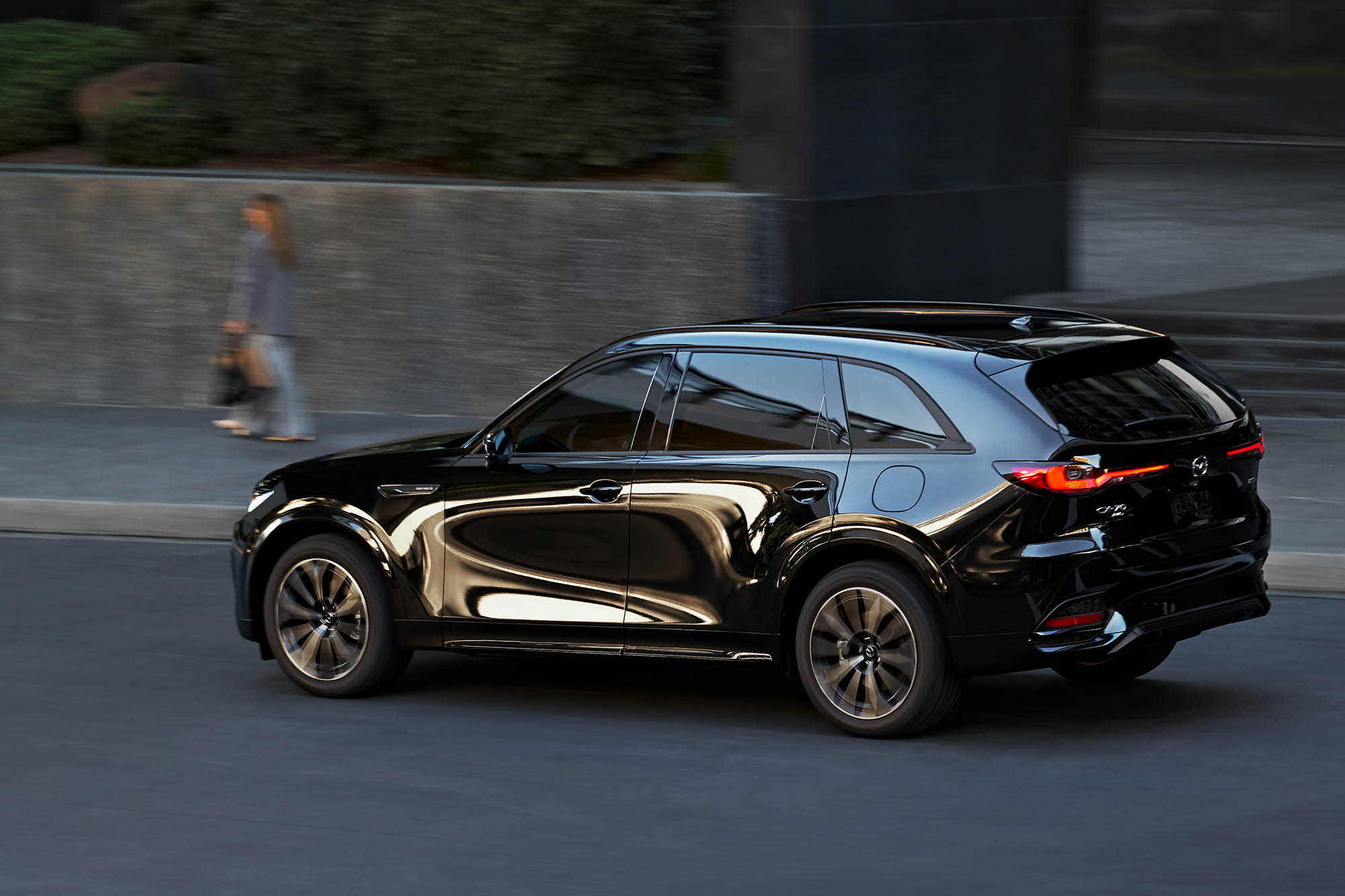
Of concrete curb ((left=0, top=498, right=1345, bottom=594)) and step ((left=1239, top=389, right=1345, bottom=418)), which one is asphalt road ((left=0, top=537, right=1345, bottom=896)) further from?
step ((left=1239, top=389, right=1345, bottom=418))

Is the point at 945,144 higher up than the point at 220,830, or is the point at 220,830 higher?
the point at 945,144

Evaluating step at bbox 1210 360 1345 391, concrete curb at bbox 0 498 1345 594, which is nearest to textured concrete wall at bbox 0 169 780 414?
step at bbox 1210 360 1345 391

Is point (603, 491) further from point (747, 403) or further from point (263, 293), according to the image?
point (263, 293)

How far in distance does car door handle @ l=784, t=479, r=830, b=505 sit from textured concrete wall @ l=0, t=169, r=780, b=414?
889 centimetres

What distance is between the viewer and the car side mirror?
8258 millimetres

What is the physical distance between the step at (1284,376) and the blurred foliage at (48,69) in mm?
10989

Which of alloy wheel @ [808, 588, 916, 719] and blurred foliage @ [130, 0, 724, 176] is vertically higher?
blurred foliage @ [130, 0, 724, 176]

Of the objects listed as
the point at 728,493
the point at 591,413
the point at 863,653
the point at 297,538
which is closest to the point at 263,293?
the point at 297,538

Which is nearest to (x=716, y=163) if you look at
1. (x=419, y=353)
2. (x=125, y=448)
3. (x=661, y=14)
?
(x=661, y=14)

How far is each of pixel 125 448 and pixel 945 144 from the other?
24.0 feet

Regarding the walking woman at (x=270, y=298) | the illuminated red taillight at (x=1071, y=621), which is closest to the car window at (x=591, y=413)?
the illuminated red taillight at (x=1071, y=621)

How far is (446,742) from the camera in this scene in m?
7.77

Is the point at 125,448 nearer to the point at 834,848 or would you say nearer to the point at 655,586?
the point at 655,586

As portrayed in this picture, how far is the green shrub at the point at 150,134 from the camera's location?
18672 millimetres
